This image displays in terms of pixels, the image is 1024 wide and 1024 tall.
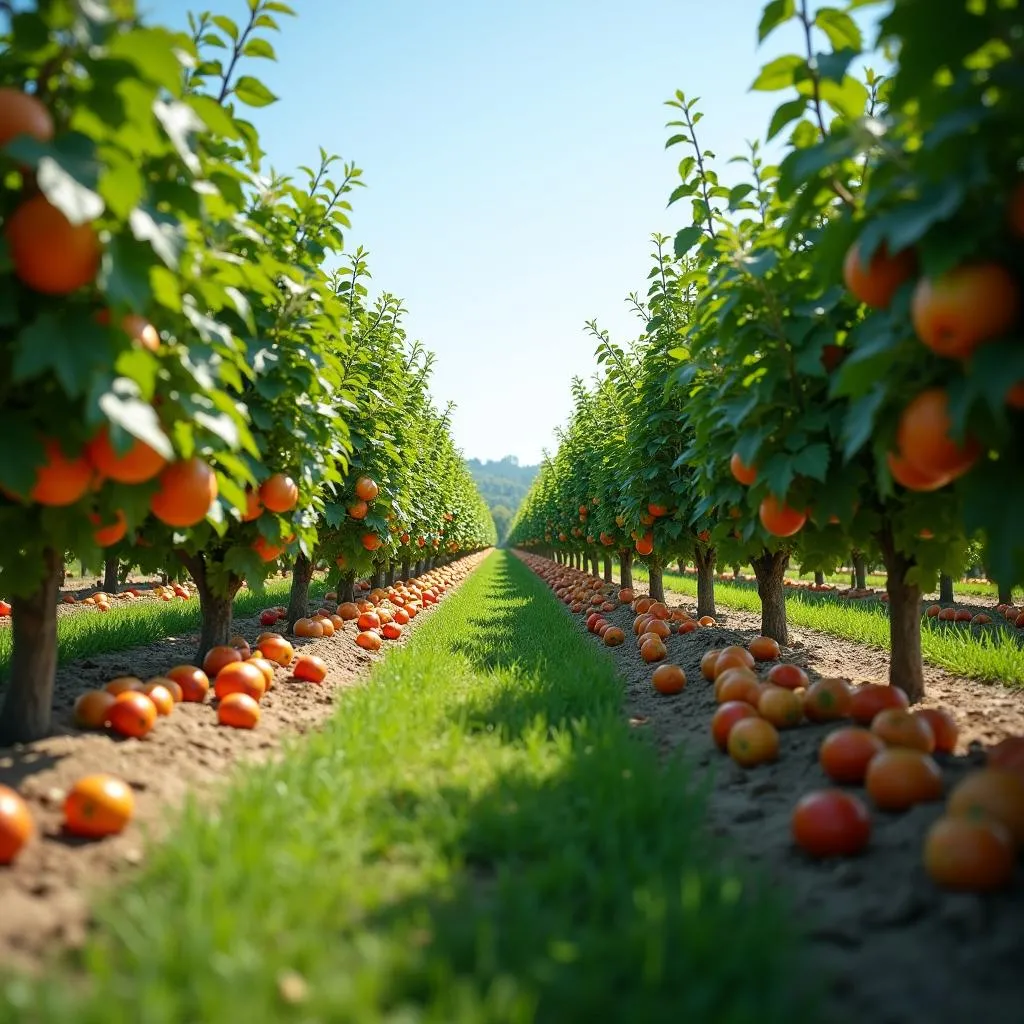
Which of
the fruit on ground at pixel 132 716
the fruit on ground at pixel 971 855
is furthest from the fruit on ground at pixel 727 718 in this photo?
the fruit on ground at pixel 132 716

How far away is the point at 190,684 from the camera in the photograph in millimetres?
4453

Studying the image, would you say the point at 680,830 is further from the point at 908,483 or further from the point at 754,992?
the point at 908,483

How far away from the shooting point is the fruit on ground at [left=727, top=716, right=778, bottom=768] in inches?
140

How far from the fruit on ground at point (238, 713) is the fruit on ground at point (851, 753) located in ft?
10.3

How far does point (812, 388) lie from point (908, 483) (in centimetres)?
121

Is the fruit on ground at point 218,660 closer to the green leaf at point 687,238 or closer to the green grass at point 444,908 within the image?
the green grass at point 444,908

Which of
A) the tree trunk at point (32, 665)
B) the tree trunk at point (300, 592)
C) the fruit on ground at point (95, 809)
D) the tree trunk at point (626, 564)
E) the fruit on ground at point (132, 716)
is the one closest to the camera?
the fruit on ground at point (95, 809)

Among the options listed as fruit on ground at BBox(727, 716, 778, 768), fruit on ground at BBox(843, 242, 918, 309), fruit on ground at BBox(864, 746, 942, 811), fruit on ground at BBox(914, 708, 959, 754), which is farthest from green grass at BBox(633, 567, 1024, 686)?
fruit on ground at BBox(843, 242, 918, 309)

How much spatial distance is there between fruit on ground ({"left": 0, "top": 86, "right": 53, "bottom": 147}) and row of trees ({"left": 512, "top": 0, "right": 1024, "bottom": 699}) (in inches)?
102

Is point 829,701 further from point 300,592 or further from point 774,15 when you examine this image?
point 300,592

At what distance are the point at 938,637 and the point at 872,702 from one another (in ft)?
16.9

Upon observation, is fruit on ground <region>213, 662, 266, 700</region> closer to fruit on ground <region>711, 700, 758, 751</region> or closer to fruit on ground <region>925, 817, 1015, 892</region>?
fruit on ground <region>711, 700, 758, 751</region>

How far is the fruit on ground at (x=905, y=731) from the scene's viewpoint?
10.2ft

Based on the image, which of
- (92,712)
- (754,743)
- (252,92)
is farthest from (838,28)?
(92,712)
